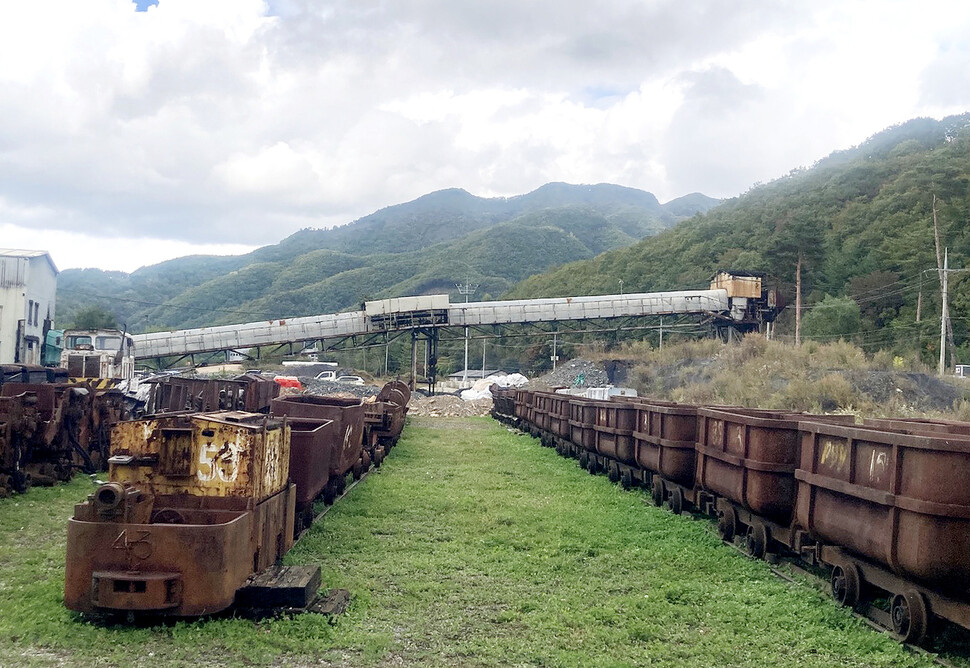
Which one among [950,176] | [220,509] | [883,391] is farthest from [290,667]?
[950,176]

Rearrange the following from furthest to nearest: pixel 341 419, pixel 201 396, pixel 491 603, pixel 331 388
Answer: pixel 331 388 < pixel 201 396 < pixel 341 419 < pixel 491 603

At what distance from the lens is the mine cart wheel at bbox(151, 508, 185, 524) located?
6.30 m

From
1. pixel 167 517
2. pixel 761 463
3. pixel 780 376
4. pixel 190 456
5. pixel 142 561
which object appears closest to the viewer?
pixel 142 561

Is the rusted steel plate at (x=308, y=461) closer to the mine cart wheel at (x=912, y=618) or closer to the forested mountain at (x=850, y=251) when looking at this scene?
the mine cart wheel at (x=912, y=618)

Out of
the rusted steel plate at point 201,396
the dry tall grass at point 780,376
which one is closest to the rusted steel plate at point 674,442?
the rusted steel plate at point 201,396

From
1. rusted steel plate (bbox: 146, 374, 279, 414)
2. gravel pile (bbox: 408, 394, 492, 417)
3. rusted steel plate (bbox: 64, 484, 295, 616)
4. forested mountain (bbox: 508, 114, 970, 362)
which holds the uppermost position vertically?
forested mountain (bbox: 508, 114, 970, 362)

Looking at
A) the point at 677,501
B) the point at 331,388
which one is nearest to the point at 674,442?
the point at 677,501

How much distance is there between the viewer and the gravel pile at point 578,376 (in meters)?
47.3

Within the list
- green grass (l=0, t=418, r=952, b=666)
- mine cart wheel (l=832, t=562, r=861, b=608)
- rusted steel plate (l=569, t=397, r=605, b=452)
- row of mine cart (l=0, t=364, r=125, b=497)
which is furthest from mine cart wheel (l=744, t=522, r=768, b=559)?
row of mine cart (l=0, t=364, r=125, b=497)

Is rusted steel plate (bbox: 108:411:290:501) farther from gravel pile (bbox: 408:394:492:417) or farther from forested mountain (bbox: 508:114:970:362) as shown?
forested mountain (bbox: 508:114:970:362)

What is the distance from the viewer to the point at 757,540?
8344 millimetres

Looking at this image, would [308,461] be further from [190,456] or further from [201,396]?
[201,396]

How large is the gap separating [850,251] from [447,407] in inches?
1348

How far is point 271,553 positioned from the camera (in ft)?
23.4
